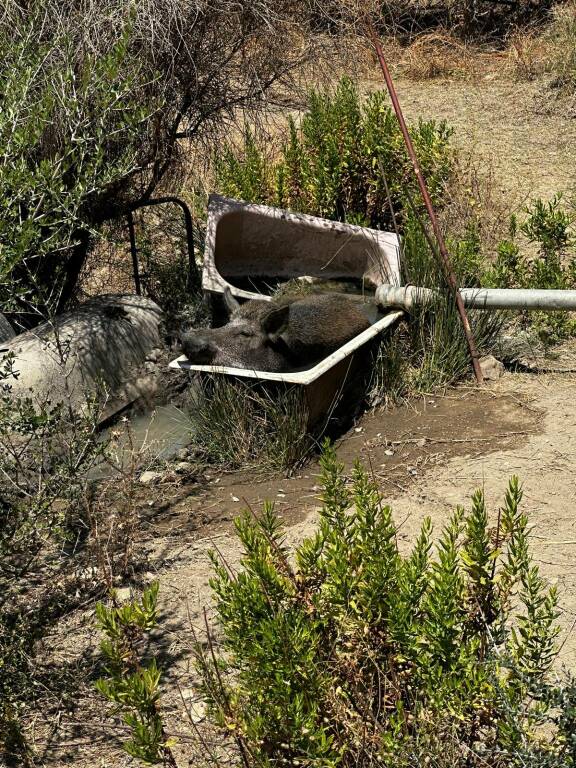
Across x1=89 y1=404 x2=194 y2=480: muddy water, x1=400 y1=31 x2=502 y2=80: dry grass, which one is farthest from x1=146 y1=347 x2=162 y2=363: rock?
x1=400 y1=31 x2=502 y2=80: dry grass

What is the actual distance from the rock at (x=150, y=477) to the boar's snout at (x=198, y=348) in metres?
0.75

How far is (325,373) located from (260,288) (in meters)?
2.28

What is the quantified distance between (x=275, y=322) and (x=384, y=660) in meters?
3.73

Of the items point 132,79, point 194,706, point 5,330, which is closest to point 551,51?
point 132,79

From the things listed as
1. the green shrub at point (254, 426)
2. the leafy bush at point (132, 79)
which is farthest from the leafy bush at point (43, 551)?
the leafy bush at point (132, 79)

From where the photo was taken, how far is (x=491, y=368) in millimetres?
6773

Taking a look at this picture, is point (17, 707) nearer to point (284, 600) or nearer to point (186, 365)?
point (284, 600)

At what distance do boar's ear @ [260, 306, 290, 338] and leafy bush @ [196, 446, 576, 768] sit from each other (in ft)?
11.2

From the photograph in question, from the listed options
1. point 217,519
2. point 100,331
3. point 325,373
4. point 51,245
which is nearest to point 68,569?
point 217,519

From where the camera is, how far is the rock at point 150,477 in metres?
6.05

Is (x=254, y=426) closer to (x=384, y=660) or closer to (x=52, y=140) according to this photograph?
(x=52, y=140)

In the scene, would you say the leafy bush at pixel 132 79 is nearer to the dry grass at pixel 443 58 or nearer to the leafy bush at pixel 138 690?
the leafy bush at pixel 138 690

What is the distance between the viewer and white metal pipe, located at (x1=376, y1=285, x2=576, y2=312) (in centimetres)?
664

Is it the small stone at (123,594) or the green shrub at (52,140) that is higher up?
the green shrub at (52,140)
